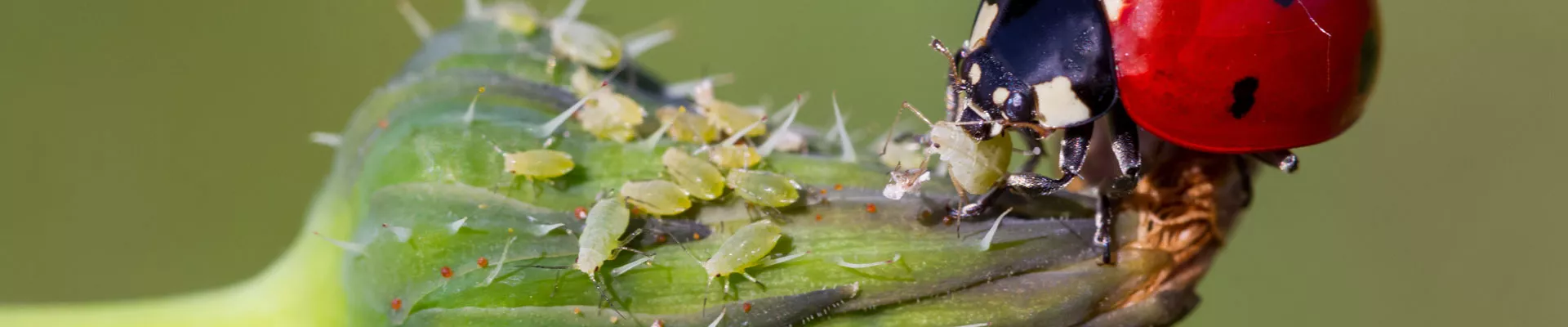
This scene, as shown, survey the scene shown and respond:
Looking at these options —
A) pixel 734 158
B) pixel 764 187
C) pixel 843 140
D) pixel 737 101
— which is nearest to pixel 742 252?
pixel 764 187

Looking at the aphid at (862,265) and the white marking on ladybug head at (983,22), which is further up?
the white marking on ladybug head at (983,22)

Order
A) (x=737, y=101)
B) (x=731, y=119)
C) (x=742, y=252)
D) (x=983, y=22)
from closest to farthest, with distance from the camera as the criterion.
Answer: (x=742, y=252) < (x=983, y=22) < (x=731, y=119) < (x=737, y=101)

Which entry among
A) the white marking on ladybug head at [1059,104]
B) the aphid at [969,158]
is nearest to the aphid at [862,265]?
the aphid at [969,158]

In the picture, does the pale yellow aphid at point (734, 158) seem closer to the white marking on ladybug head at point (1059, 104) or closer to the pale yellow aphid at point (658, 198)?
the pale yellow aphid at point (658, 198)

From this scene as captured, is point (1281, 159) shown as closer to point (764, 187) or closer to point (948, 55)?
point (948, 55)

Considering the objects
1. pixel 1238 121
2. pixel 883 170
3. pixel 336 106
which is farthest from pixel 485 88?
pixel 336 106

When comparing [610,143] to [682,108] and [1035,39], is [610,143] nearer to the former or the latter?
[682,108]
